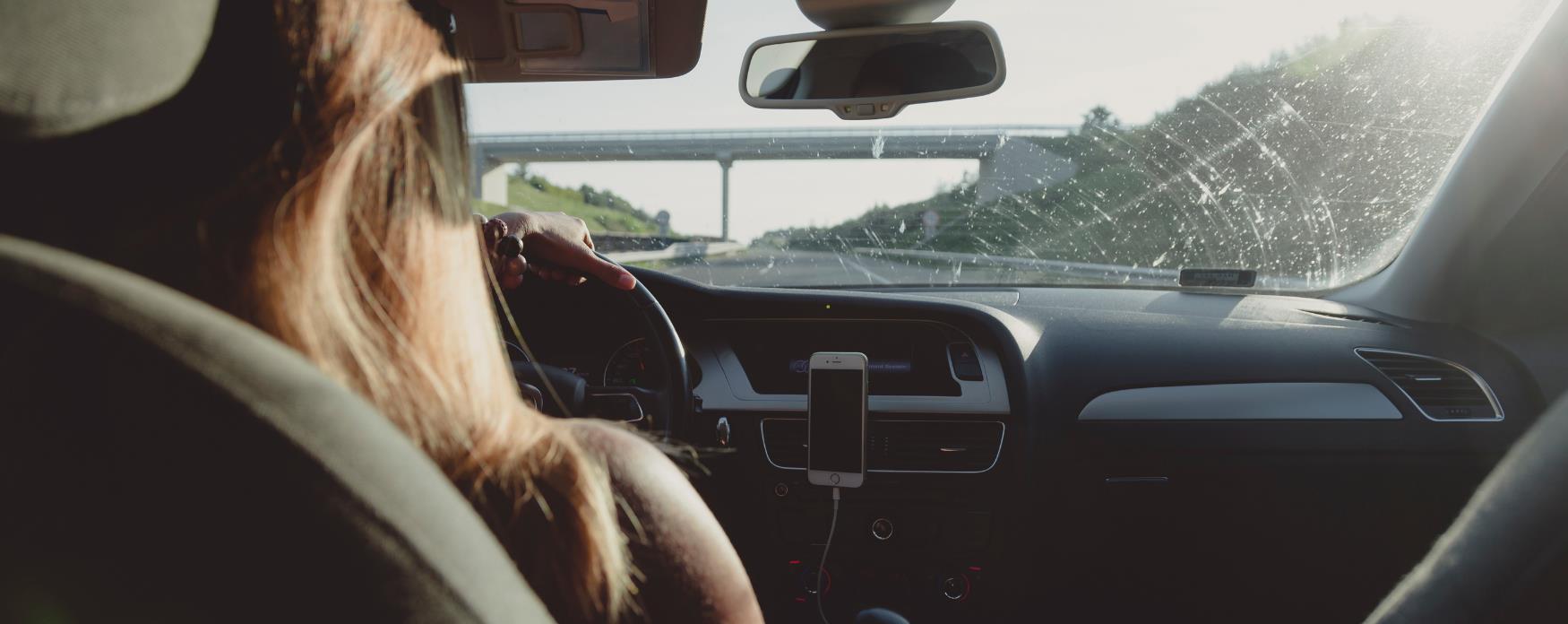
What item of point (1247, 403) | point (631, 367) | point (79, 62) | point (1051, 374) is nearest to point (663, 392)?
point (631, 367)

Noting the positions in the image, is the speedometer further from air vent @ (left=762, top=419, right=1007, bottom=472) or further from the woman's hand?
Result: the woman's hand

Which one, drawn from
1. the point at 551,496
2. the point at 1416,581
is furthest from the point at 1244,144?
the point at 551,496

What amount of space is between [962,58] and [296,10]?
2425mm

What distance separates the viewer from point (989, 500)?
3.44 meters

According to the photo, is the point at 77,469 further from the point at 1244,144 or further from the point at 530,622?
the point at 1244,144

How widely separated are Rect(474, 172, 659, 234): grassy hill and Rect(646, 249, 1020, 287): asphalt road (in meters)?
0.21

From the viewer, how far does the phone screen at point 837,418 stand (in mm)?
3340

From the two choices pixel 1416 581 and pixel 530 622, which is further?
pixel 1416 581

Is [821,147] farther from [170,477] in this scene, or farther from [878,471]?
[170,477]

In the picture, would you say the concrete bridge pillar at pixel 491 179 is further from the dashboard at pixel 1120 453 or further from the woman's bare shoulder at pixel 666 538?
the woman's bare shoulder at pixel 666 538

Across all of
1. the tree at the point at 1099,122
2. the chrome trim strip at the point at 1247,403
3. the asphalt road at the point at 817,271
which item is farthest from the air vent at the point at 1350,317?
the asphalt road at the point at 817,271

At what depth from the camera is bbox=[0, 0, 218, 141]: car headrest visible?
0.67 meters

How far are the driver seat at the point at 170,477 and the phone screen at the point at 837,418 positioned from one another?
2700 mm

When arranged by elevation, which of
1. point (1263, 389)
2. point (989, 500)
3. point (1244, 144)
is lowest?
point (989, 500)
